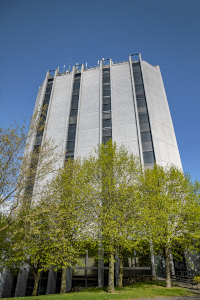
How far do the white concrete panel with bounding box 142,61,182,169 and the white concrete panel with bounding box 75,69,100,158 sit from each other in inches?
363

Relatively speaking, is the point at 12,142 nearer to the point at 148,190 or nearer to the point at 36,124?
the point at 36,124

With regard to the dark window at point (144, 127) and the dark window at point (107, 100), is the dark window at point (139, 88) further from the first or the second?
the dark window at point (144, 127)

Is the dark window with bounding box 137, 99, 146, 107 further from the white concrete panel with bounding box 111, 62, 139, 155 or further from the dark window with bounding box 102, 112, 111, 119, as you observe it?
the dark window with bounding box 102, 112, 111, 119

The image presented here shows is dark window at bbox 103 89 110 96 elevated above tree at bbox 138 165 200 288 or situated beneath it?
elevated above

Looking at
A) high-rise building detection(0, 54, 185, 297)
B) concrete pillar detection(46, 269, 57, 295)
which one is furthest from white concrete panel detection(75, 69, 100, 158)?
concrete pillar detection(46, 269, 57, 295)

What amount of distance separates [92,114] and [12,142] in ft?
77.3

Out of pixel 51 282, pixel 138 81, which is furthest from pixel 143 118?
pixel 51 282

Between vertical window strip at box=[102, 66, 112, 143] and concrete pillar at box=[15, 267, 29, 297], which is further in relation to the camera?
vertical window strip at box=[102, 66, 112, 143]

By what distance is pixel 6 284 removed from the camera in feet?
77.5

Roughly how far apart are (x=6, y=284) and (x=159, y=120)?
31616mm

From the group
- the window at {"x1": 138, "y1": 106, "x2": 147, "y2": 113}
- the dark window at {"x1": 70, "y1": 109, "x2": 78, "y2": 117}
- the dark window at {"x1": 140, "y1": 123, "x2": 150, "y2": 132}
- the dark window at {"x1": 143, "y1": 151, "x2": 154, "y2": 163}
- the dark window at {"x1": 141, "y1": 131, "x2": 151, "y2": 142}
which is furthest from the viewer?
the dark window at {"x1": 70, "y1": 109, "x2": 78, "y2": 117}

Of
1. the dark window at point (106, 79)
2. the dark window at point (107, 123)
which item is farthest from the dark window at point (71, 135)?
the dark window at point (106, 79)

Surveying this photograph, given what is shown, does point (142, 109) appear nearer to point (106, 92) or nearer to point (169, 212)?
point (106, 92)

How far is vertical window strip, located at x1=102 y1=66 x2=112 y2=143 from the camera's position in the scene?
32125mm
